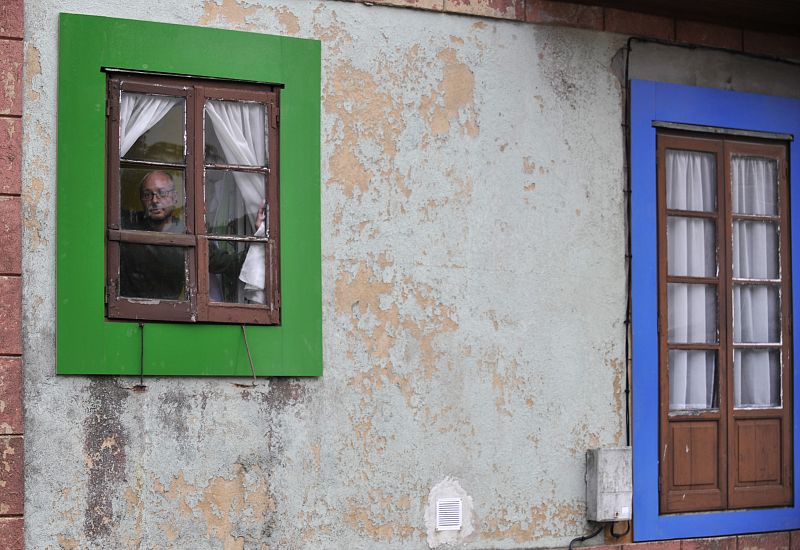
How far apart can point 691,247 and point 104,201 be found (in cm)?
370

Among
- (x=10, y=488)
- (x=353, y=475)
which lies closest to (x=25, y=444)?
(x=10, y=488)

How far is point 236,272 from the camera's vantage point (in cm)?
Answer: 625

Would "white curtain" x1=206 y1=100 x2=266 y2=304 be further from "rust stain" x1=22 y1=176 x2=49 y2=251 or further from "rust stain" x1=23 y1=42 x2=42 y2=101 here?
"rust stain" x1=22 y1=176 x2=49 y2=251

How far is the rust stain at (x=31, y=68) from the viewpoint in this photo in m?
5.84

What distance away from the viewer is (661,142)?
737 cm

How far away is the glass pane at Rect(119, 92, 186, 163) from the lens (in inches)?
239

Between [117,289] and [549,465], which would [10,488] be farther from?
[549,465]

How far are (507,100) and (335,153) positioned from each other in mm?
1146

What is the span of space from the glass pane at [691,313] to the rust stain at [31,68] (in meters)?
3.97

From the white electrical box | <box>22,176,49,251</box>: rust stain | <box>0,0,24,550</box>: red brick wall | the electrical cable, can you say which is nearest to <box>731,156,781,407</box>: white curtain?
the white electrical box

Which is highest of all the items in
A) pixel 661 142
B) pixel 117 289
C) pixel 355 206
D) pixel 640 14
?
pixel 640 14

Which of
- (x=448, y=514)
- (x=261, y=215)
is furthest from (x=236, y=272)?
(x=448, y=514)

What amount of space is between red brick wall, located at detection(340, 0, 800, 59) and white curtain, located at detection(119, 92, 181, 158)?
4.44ft

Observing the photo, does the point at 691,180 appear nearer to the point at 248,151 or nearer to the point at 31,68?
the point at 248,151
